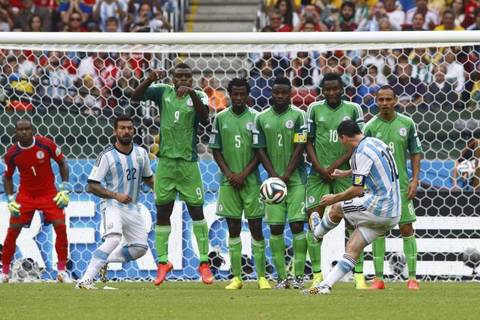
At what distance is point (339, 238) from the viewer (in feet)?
54.1

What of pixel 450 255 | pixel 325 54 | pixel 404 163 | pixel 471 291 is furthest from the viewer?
pixel 325 54

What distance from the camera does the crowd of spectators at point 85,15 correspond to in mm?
22272

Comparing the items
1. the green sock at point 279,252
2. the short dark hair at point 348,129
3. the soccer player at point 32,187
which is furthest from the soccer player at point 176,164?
the short dark hair at point 348,129

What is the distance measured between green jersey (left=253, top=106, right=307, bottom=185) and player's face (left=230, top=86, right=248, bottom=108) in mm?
324

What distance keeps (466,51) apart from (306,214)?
3.70m

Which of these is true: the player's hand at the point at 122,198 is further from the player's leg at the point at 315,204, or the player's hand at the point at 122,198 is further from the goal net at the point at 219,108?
the goal net at the point at 219,108

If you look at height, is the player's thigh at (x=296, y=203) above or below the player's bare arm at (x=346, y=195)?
below

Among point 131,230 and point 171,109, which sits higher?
point 171,109

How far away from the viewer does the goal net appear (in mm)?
16172

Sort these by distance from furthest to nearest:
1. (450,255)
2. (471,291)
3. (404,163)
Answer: (450,255), (404,163), (471,291)

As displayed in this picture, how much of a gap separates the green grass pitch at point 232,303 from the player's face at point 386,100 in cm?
201

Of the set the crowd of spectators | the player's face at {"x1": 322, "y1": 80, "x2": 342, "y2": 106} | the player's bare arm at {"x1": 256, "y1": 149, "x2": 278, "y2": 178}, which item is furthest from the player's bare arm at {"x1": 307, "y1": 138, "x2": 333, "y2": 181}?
the crowd of spectators

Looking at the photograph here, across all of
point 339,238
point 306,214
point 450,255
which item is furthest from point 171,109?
point 450,255

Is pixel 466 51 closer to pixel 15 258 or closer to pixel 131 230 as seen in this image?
pixel 131 230
